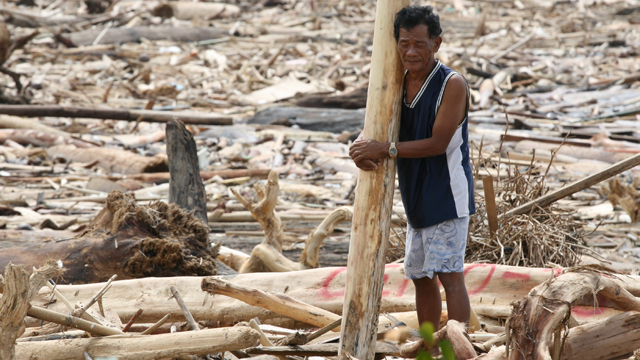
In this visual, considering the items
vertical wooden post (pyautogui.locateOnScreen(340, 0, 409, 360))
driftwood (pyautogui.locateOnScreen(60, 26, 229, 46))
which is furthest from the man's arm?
driftwood (pyautogui.locateOnScreen(60, 26, 229, 46))

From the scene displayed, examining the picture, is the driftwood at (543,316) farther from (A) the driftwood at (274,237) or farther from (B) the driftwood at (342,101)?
(B) the driftwood at (342,101)

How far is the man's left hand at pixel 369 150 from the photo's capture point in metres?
2.60

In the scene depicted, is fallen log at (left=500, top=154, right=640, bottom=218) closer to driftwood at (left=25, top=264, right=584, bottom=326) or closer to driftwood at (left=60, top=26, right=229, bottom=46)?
driftwood at (left=25, top=264, right=584, bottom=326)

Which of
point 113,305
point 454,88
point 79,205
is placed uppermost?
point 454,88

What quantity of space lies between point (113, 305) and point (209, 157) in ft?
22.2

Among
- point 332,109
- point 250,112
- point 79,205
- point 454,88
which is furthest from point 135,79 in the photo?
point 454,88

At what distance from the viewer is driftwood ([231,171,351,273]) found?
4535 millimetres

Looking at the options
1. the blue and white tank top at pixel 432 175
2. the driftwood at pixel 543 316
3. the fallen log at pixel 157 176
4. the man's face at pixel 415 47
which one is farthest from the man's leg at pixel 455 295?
the fallen log at pixel 157 176

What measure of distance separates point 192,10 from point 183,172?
66.0 ft

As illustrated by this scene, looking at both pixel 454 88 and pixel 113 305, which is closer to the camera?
pixel 454 88

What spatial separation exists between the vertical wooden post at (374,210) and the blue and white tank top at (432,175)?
0.23 meters

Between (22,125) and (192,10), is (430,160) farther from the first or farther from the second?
(192,10)

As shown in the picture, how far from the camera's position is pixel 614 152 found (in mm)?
9156

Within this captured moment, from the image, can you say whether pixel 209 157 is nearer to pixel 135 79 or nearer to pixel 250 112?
pixel 250 112
